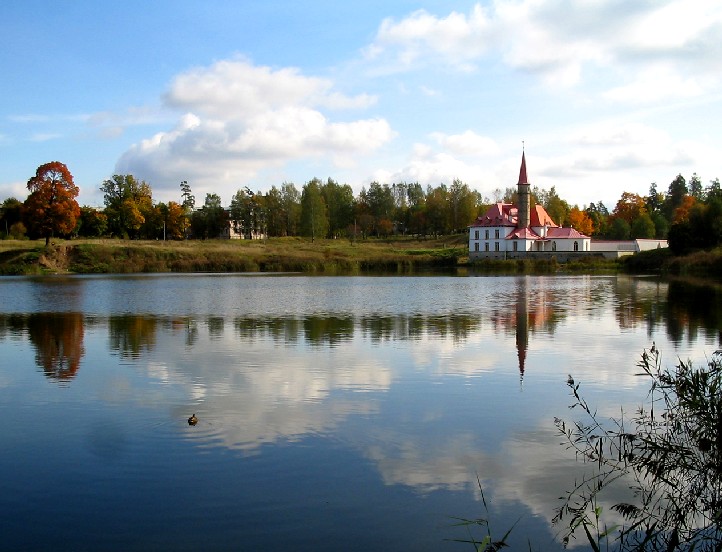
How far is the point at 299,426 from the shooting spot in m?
11.1

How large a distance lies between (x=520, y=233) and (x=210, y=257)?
49.7 m

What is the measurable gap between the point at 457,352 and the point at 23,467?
1187 cm

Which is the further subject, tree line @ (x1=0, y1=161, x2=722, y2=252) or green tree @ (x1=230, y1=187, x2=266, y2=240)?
green tree @ (x1=230, y1=187, x2=266, y2=240)

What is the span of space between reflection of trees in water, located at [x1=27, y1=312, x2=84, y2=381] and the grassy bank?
43.1m

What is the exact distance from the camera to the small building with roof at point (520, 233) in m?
103

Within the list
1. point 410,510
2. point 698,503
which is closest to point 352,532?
point 410,510

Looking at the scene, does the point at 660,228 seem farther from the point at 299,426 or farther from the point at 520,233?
the point at 299,426

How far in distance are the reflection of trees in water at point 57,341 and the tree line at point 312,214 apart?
4529 cm

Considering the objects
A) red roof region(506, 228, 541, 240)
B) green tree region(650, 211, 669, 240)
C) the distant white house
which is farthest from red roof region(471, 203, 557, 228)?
green tree region(650, 211, 669, 240)

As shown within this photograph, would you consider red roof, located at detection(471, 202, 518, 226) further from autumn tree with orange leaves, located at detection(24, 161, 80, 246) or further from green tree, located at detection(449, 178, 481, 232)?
autumn tree with orange leaves, located at detection(24, 161, 80, 246)

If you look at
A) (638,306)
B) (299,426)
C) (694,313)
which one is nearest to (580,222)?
(638,306)

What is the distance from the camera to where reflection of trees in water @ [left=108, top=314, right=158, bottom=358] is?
64.5 feet

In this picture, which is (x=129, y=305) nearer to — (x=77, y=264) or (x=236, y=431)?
(x=236, y=431)

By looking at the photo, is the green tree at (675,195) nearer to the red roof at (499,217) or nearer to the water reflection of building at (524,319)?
the red roof at (499,217)
